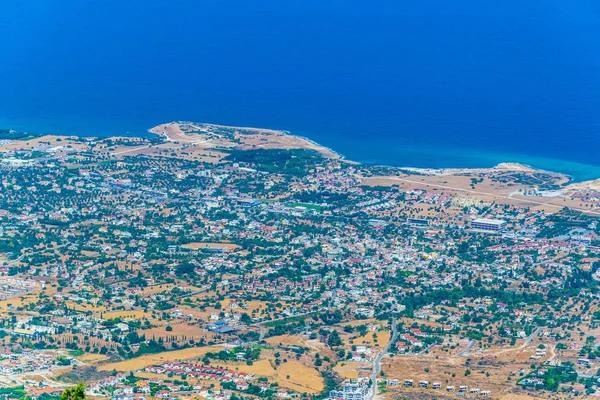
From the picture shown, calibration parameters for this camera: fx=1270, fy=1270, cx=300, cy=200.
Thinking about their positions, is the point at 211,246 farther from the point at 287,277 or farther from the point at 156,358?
the point at 156,358

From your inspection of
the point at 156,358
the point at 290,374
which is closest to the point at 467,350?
the point at 290,374

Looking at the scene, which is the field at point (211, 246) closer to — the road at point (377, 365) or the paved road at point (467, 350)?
the road at point (377, 365)

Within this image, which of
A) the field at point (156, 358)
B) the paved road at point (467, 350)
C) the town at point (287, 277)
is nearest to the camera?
the town at point (287, 277)

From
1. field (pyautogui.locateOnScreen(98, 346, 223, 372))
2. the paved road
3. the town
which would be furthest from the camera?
the paved road

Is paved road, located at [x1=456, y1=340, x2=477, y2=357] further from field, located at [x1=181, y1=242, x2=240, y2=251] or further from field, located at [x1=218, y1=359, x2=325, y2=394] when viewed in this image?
field, located at [x1=181, y1=242, x2=240, y2=251]

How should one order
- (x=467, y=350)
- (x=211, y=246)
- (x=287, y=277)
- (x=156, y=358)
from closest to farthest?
(x=156, y=358), (x=467, y=350), (x=287, y=277), (x=211, y=246)

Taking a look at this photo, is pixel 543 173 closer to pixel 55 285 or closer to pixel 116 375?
pixel 55 285

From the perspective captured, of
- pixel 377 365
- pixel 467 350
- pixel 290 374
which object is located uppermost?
pixel 467 350

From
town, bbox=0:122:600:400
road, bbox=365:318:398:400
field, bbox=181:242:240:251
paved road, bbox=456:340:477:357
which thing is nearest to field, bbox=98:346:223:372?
town, bbox=0:122:600:400

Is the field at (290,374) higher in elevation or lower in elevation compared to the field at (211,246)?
lower

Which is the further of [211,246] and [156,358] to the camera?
[211,246]

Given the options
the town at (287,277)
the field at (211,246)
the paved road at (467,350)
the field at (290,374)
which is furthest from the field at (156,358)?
the field at (211,246)

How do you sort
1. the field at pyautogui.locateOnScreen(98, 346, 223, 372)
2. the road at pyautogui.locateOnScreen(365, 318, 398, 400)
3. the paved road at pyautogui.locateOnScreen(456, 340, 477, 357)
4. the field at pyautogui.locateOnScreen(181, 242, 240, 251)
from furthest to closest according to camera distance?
1. the field at pyautogui.locateOnScreen(181, 242, 240, 251)
2. the paved road at pyautogui.locateOnScreen(456, 340, 477, 357)
3. the field at pyautogui.locateOnScreen(98, 346, 223, 372)
4. the road at pyautogui.locateOnScreen(365, 318, 398, 400)
